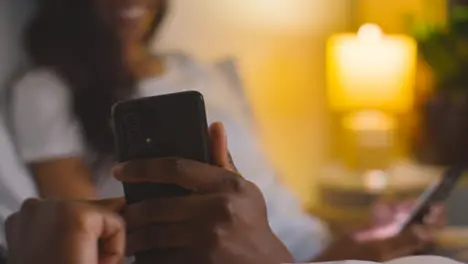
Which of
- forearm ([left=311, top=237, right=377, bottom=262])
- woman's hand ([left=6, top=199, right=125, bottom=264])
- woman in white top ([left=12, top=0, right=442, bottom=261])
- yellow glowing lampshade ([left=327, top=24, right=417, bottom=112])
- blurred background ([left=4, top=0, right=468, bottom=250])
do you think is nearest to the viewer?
woman's hand ([left=6, top=199, right=125, bottom=264])

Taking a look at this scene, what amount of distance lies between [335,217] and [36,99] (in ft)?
1.44

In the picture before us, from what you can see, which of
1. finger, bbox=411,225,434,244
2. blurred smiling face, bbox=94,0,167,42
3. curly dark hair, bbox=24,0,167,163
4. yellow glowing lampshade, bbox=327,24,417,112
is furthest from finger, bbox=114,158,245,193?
yellow glowing lampshade, bbox=327,24,417,112

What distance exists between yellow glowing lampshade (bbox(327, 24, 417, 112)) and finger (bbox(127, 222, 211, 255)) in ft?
1.92

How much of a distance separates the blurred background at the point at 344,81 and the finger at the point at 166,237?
22 cm

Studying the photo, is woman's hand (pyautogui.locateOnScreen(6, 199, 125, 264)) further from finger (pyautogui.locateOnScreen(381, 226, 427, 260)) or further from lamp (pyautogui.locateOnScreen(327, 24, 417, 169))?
lamp (pyautogui.locateOnScreen(327, 24, 417, 169))

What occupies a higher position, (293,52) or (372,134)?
(293,52)

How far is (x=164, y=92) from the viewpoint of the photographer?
69 cm

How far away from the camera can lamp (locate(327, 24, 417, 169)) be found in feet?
3.79

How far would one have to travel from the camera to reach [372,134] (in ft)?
4.01

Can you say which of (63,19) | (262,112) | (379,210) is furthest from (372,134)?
(63,19)

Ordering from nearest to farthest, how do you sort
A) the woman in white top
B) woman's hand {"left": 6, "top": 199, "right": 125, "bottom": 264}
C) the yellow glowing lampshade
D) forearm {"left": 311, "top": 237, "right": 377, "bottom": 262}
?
woman's hand {"left": 6, "top": 199, "right": 125, "bottom": 264}, the woman in white top, forearm {"left": 311, "top": 237, "right": 377, "bottom": 262}, the yellow glowing lampshade

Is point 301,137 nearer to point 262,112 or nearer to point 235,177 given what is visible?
point 262,112

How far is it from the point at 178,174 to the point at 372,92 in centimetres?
72

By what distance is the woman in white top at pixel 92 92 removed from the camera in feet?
2.20
